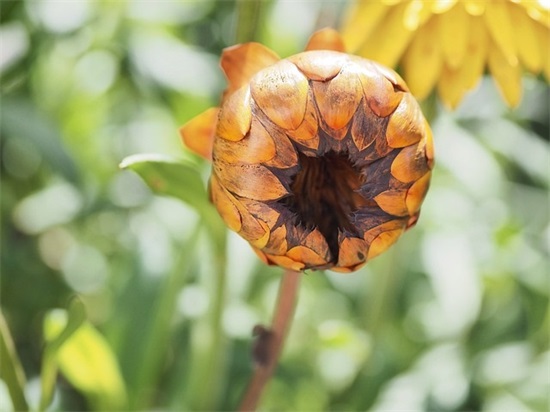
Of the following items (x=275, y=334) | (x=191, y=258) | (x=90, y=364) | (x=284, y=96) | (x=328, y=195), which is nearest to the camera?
(x=284, y=96)

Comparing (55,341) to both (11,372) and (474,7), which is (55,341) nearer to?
(11,372)

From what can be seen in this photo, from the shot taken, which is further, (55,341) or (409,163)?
(55,341)

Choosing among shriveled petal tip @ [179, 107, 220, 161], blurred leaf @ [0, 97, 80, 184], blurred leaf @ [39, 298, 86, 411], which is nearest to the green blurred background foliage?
blurred leaf @ [0, 97, 80, 184]

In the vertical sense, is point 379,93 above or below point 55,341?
above

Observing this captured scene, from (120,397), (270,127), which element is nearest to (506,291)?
(120,397)

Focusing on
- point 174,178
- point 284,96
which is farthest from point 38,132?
point 284,96

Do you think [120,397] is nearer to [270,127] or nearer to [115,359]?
[115,359]
